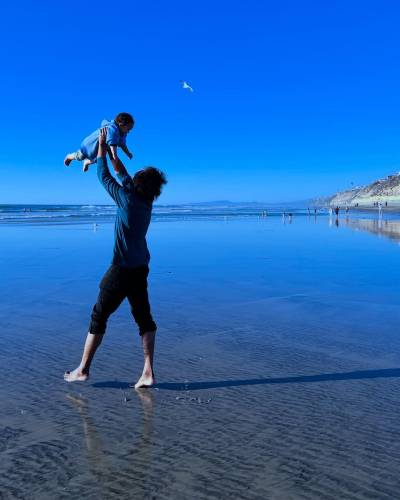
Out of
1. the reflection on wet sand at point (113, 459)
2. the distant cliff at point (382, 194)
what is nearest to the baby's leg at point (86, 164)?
the reflection on wet sand at point (113, 459)

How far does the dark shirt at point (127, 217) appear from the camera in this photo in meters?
4.29

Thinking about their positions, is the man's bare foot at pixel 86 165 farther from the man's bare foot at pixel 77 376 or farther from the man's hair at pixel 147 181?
the man's bare foot at pixel 77 376

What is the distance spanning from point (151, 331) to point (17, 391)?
50.7 inches

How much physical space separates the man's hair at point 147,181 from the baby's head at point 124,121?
0.40m

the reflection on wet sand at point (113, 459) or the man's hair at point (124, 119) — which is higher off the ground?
the man's hair at point (124, 119)

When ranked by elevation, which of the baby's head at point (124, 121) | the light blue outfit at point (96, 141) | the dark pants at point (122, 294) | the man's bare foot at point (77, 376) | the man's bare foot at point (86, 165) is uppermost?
the baby's head at point (124, 121)

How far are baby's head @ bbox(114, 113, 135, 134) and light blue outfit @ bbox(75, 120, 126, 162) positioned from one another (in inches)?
1.4

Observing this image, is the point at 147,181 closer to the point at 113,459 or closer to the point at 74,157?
the point at 74,157

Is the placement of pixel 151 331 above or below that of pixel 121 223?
below

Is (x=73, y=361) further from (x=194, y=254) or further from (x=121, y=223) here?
(x=194, y=254)

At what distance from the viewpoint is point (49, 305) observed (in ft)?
25.5

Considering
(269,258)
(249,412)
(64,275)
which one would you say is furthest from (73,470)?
(269,258)

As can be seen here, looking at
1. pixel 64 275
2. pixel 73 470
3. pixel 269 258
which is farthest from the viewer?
pixel 269 258

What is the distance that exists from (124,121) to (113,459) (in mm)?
2756
